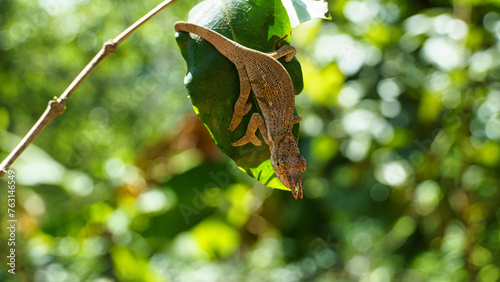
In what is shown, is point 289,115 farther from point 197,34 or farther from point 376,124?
point 376,124

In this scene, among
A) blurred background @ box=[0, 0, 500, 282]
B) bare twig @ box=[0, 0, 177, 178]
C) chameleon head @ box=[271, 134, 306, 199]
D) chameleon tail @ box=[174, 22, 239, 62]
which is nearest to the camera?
bare twig @ box=[0, 0, 177, 178]

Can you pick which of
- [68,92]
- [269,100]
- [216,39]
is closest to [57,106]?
[68,92]

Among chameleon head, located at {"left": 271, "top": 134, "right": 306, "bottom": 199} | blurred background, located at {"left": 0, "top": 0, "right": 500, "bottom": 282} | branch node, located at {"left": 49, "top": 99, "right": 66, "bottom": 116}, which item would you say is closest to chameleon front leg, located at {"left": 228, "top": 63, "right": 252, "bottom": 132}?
chameleon head, located at {"left": 271, "top": 134, "right": 306, "bottom": 199}

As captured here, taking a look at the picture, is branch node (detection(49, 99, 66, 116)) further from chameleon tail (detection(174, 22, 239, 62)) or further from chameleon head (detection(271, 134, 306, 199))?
chameleon head (detection(271, 134, 306, 199))

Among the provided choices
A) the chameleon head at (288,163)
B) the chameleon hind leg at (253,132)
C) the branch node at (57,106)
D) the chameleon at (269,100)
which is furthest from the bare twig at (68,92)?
the chameleon head at (288,163)

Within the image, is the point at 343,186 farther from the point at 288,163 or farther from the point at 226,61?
the point at 226,61

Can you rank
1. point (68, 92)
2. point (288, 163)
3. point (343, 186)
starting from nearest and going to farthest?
point (68, 92) → point (288, 163) → point (343, 186)
